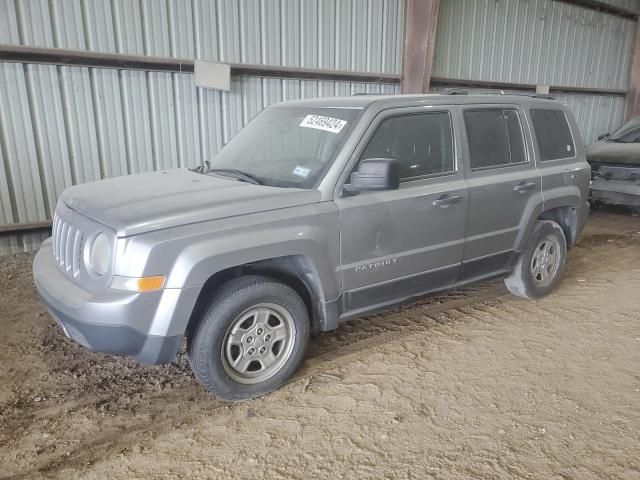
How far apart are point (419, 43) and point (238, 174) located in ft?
19.9

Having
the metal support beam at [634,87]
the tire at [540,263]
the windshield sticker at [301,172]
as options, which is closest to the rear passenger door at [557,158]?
the tire at [540,263]

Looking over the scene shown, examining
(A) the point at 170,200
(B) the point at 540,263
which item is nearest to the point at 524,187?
(B) the point at 540,263

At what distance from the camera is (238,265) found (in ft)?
9.75

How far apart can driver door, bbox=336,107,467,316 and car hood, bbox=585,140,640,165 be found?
5671 mm

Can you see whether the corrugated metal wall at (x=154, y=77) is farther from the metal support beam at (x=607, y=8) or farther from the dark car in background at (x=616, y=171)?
the metal support beam at (x=607, y=8)

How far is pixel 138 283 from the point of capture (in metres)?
2.68

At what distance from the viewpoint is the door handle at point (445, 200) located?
3.75 m

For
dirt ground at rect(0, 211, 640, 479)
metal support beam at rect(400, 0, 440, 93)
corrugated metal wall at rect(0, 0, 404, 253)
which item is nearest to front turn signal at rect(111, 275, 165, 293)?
dirt ground at rect(0, 211, 640, 479)

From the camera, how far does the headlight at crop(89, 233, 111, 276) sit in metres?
2.79

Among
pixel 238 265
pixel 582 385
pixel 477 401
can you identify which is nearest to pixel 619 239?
pixel 582 385

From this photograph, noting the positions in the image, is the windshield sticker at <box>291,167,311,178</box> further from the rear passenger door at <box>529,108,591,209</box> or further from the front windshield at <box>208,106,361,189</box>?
the rear passenger door at <box>529,108,591,209</box>

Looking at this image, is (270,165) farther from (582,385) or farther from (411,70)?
(411,70)

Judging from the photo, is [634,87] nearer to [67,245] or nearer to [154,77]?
[154,77]

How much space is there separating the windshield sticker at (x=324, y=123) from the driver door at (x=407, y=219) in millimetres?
231
